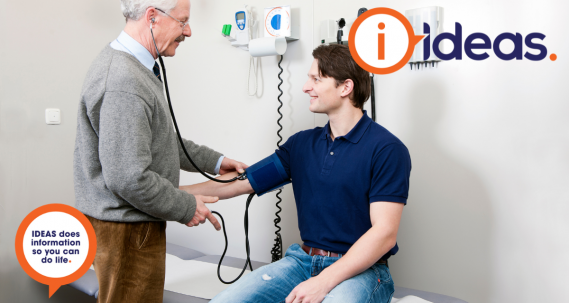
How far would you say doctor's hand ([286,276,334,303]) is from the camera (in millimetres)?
1155

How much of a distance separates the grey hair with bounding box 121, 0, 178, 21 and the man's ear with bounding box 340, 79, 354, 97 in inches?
22.4

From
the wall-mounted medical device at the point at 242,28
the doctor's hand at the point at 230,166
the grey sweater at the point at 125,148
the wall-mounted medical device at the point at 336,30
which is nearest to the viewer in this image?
the grey sweater at the point at 125,148

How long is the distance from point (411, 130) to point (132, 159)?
1.12 m

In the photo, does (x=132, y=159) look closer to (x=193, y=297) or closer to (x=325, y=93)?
(x=325, y=93)

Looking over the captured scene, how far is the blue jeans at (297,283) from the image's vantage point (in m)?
1.17

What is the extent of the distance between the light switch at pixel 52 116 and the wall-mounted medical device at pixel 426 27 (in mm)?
1720

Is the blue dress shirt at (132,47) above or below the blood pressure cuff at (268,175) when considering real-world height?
above

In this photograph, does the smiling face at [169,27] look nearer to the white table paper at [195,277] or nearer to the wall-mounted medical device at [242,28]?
the wall-mounted medical device at [242,28]

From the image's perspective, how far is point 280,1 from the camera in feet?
6.88

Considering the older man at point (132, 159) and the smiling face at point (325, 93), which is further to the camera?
the smiling face at point (325, 93)

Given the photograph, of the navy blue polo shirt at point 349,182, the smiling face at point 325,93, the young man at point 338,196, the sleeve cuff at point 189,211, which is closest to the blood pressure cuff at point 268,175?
the young man at point 338,196

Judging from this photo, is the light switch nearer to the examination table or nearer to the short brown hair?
the examination table

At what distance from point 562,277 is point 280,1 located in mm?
1635

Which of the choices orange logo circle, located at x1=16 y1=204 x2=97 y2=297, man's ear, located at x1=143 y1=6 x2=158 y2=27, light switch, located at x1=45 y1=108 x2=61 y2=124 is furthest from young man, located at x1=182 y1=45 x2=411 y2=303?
light switch, located at x1=45 y1=108 x2=61 y2=124
